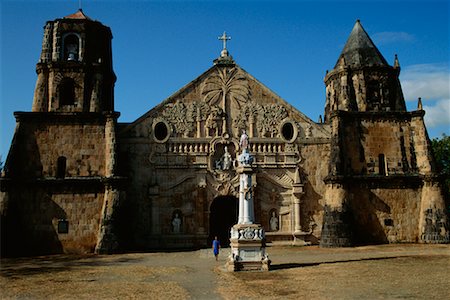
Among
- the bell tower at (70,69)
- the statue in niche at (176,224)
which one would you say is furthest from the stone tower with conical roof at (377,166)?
the bell tower at (70,69)

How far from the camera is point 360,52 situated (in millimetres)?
28016

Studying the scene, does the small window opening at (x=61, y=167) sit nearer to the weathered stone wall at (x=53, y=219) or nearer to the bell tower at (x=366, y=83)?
the weathered stone wall at (x=53, y=219)

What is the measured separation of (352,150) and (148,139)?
11.3 m

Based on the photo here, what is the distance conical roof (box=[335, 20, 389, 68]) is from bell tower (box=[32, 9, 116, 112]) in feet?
47.1

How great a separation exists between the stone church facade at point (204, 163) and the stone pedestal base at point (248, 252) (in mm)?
8569

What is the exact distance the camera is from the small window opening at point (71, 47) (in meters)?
26.1

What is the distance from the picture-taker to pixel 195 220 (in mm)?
25266

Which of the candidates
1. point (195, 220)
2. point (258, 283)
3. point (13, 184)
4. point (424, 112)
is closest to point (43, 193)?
point (13, 184)

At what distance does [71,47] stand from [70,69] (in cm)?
153

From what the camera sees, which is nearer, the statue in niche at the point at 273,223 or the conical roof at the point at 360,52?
the statue in niche at the point at 273,223

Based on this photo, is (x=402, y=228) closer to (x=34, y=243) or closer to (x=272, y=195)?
(x=272, y=195)

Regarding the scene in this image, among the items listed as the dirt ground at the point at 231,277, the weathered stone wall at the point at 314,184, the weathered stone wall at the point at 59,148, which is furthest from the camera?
the weathered stone wall at the point at 314,184

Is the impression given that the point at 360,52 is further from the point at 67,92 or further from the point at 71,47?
the point at 67,92

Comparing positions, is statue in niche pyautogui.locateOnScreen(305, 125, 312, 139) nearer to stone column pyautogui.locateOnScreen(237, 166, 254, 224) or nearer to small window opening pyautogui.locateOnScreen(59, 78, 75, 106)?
stone column pyautogui.locateOnScreen(237, 166, 254, 224)
